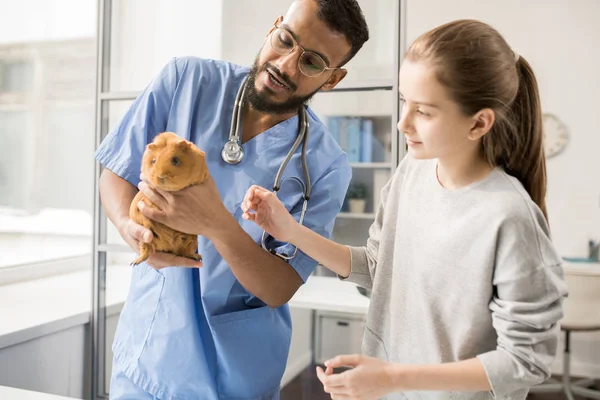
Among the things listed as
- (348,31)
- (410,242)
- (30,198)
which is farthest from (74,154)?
(410,242)

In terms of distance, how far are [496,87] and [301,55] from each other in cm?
48

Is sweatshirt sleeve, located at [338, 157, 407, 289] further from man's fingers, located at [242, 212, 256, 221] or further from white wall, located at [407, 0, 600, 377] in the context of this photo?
white wall, located at [407, 0, 600, 377]

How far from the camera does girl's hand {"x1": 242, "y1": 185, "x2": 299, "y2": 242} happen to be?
100cm

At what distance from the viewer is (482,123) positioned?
0.85 metres

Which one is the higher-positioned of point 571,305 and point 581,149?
point 581,149

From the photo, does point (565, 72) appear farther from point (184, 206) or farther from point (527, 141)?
point (184, 206)

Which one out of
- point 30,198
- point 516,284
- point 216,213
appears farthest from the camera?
point 30,198

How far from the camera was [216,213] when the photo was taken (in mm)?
942

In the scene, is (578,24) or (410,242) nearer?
(410,242)

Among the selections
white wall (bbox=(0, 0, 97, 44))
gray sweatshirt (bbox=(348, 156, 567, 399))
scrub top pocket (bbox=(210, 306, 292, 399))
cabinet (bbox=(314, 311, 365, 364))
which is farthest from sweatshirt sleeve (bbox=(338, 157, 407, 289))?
white wall (bbox=(0, 0, 97, 44))

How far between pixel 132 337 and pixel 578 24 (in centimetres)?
397

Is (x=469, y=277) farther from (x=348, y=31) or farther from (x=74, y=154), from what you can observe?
(x=74, y=154)

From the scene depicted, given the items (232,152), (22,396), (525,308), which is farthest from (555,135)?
(22,396)

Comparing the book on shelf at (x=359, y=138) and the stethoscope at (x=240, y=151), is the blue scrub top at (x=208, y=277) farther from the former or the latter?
the book on shelf at (x=359, y=138)
